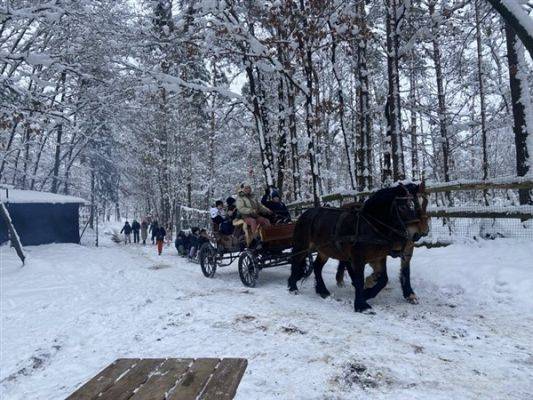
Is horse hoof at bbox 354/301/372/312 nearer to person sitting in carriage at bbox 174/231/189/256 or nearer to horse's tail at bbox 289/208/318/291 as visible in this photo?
horse's tail at bbox 289/208/318/291

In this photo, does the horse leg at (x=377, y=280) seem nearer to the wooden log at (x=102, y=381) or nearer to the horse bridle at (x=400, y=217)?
the horse bridle at (x=400, y=217)

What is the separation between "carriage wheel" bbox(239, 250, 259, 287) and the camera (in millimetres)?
9320

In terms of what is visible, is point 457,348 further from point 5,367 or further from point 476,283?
point 5,367

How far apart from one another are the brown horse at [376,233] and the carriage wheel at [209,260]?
4012mm

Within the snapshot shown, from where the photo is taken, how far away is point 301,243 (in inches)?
339

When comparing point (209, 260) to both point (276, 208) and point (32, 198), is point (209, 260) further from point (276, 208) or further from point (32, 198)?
point (32, 198)

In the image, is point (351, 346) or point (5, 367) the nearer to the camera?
point (351, 346)

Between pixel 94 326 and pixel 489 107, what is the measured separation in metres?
22.7

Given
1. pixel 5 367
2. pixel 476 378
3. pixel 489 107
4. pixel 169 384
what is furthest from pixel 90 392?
pixel 489 107

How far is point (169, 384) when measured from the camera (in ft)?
12.4

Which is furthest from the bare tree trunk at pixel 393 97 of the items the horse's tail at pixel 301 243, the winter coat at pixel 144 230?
the winter coat at pixel 144 230

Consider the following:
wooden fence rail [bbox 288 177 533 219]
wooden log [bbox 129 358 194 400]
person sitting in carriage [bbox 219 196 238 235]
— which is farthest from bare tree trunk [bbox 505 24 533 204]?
wooden log [bbox 129 358 194 400]

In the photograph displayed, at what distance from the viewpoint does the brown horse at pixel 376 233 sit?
21.6ft

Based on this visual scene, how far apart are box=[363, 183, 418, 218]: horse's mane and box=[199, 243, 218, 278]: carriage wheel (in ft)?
17.0
